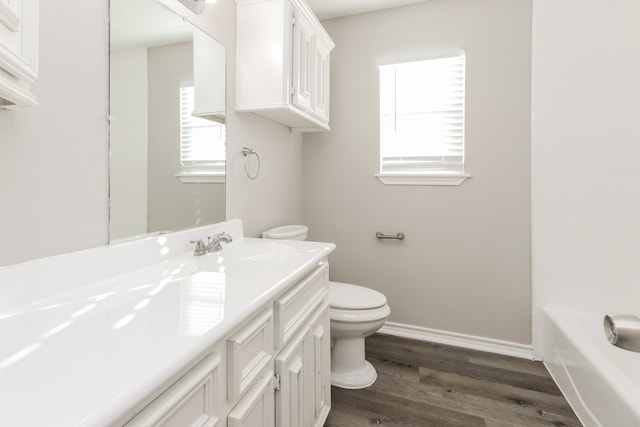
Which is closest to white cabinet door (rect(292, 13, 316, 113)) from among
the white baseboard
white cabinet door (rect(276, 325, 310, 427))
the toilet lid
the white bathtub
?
the toilet lid

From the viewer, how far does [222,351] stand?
2.47 feet

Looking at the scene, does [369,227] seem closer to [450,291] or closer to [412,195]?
Result: [412,195]

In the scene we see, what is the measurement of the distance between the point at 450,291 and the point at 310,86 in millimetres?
1711

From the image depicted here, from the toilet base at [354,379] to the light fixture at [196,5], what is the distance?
1.99 meters

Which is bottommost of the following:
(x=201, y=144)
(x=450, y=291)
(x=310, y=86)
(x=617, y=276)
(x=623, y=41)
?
(x=450, y=291)

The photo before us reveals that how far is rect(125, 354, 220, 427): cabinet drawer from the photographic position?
1.74ft

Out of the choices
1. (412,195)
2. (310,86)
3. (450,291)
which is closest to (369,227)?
(412,195)

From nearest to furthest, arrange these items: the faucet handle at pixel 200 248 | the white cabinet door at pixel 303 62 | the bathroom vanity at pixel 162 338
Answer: the bathroom vanity at pixel 162 338 < the faucet handle at pixel 200 248 < the white cabinet door at pixel 303 62

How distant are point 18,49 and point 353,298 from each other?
5.59 feet

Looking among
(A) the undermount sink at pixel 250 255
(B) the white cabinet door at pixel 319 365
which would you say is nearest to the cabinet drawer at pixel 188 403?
(A) the undermount sink at pixel 250 255

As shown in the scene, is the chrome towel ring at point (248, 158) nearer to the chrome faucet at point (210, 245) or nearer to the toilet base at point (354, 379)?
the chrome faucet at point (210, 245)

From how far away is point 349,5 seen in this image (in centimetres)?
239

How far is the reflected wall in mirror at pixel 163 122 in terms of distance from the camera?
1118 millimetres

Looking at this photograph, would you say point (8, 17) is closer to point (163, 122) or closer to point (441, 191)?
point (163, 122)
